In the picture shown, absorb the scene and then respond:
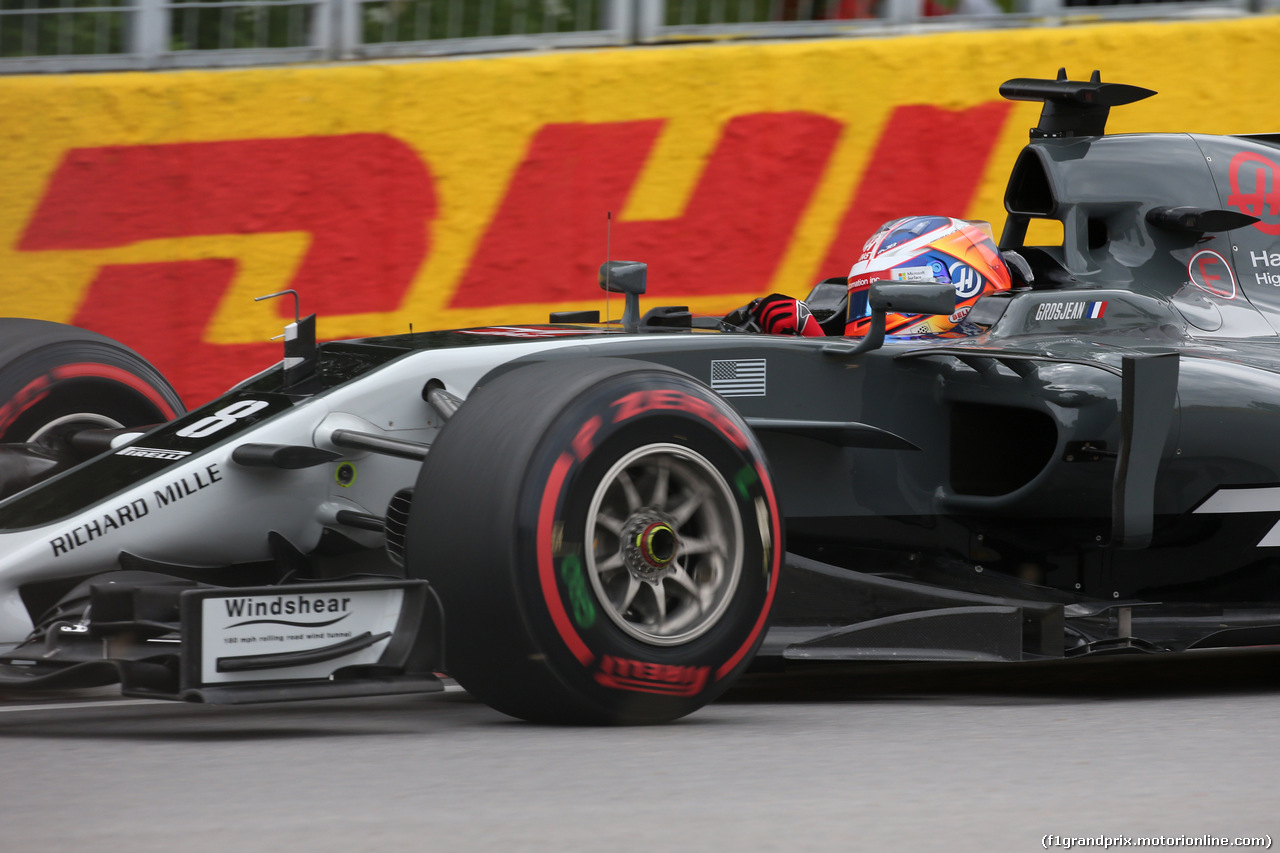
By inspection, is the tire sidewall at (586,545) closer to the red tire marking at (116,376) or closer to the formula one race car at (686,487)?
the formula one race car at (686,487)

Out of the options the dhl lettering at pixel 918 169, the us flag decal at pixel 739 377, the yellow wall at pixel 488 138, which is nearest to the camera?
the us flag decal at pixel 739 377

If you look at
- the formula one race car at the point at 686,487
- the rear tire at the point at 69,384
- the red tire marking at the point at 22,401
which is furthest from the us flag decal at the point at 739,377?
the red tire marking at the point at 22,401

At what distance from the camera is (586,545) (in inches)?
148

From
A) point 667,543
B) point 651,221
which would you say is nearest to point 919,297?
point 667,543

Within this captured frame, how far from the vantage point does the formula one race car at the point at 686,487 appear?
3.71 metres

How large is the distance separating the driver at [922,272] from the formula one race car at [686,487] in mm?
164

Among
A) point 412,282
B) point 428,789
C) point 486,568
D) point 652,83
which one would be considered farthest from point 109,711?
point 652,83

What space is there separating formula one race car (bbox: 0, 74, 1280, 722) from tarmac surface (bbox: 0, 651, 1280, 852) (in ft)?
0.63

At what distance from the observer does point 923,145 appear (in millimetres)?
8664

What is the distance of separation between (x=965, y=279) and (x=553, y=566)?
8.41 ft

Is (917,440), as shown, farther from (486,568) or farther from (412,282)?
(412,282)

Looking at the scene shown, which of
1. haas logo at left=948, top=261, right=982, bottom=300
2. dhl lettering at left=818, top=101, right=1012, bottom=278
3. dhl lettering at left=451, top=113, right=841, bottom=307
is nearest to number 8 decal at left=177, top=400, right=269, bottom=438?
haas logo at left=948, top=261, right=982, bottom=300

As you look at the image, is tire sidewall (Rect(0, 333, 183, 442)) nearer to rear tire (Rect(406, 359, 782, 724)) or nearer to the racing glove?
the racing glove

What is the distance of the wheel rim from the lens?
3904 millimetres
